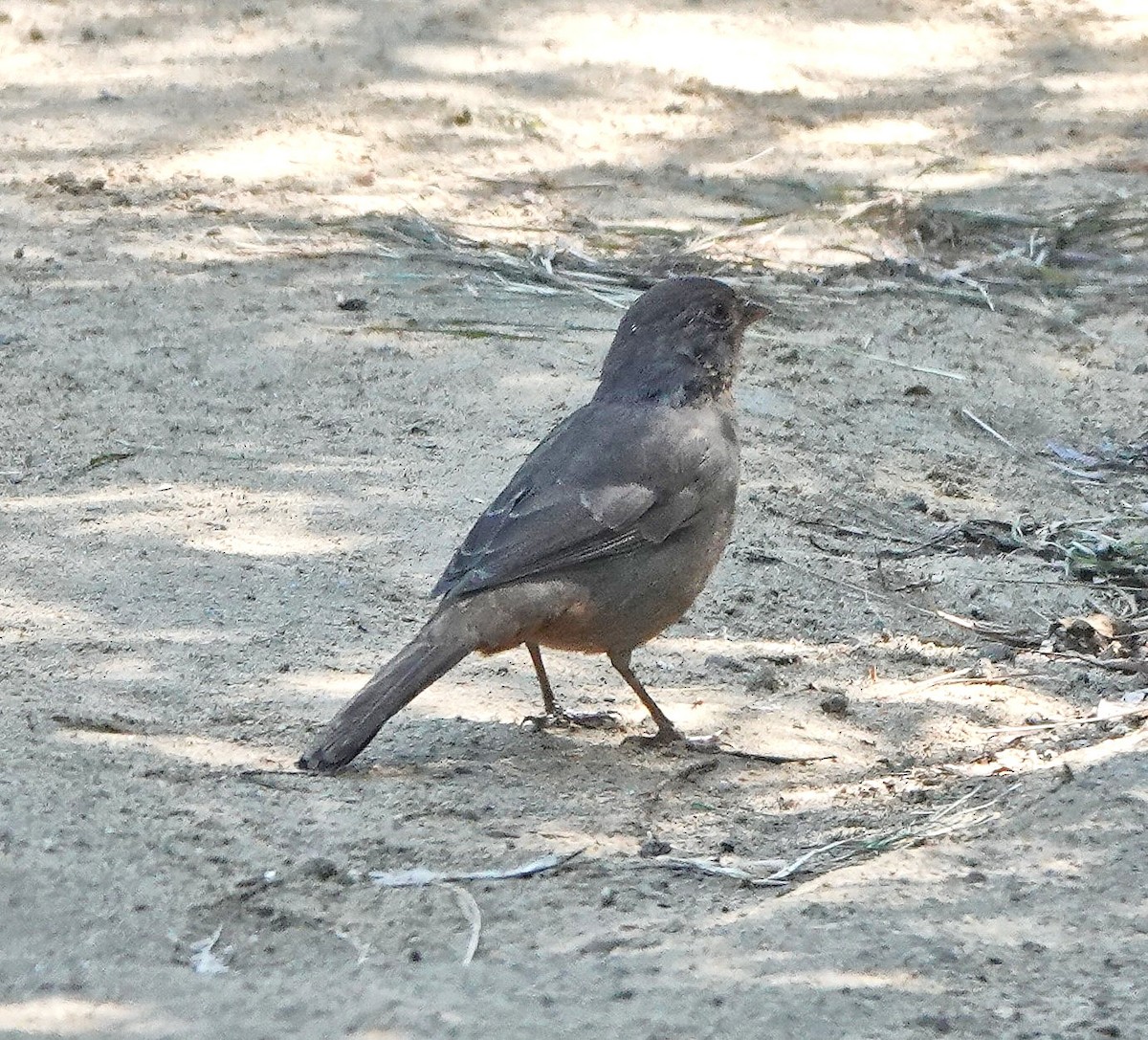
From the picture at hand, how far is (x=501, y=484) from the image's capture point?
7156 mm

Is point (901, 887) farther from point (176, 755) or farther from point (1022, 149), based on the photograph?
point (1022, 149)

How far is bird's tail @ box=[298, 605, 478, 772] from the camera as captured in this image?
4934 millimetres

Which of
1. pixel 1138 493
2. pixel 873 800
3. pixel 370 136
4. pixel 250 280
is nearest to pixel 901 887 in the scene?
pixel 873 800

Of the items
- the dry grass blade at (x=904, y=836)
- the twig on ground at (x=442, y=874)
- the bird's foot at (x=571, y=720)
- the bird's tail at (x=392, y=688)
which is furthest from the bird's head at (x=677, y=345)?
the twig on ground at (x=442, y=874)

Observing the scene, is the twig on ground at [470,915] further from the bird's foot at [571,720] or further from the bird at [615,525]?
the bird's foot at [571,720]

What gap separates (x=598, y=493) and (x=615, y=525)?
116 millimetres

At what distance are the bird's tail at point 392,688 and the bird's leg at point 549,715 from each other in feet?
1.58

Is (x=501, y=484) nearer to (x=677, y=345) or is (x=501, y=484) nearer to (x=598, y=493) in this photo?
(x=677, y=345)

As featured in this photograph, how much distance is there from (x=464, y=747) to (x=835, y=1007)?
1935mm

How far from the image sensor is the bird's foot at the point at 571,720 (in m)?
5.67

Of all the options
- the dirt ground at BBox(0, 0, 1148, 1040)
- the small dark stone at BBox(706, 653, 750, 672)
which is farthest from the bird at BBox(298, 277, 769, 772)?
the small dark stone at BBox(706, 653, 750, 672)

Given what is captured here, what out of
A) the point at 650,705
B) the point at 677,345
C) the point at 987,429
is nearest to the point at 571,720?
the point at 650,705

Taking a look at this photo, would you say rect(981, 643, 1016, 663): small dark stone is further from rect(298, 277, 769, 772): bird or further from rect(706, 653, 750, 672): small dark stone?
rect(298, 277, 769, 772): bird

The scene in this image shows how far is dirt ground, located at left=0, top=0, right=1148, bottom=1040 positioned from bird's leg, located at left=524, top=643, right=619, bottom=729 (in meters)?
0.06
